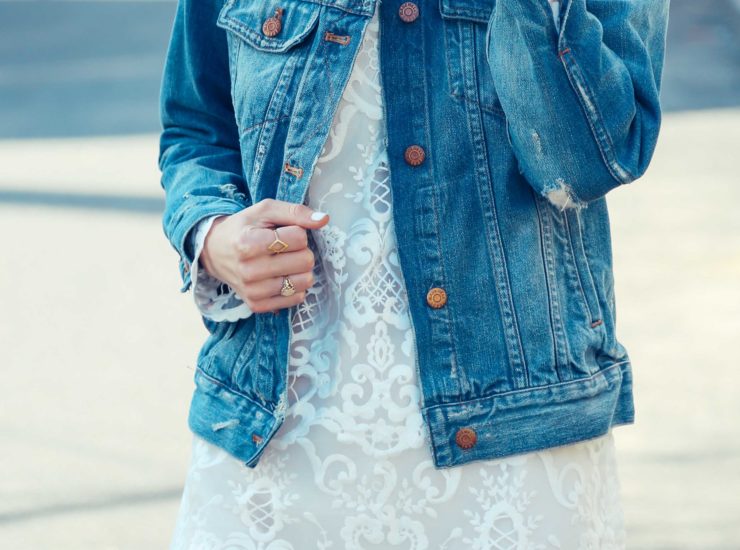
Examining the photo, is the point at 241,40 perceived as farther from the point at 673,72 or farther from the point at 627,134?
the point at 673,72

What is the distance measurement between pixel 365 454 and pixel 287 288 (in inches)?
7.8

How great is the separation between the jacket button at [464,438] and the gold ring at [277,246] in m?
0.27

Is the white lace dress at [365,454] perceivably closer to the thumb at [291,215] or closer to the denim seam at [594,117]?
the thumb at [291,215]

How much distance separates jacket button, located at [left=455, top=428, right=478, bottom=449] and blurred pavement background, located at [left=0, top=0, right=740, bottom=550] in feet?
7.23

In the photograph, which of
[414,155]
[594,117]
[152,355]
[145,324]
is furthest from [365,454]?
[145,324]

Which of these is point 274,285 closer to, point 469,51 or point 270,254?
point 270,254

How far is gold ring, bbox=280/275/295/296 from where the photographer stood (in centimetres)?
140

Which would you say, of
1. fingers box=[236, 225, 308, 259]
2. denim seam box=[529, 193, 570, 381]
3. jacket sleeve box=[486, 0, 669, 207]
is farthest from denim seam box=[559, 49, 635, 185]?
fingers box=[236, 225, 308, 259]

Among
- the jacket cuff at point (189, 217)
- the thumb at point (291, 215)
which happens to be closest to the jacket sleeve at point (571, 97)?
the thumb at point (291, 215)

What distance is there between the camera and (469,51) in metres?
1.41

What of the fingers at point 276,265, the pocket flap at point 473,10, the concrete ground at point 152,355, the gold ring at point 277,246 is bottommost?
the concrete ground at point 152,355

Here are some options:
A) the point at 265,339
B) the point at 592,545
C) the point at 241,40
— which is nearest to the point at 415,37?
the point at 241,40

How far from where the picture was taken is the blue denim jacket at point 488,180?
1.33 meters

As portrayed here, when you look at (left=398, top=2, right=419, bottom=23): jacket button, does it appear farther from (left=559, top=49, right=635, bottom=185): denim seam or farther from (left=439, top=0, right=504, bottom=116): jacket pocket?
(left=559, top=49, right=635, bottom=185): denim seam
